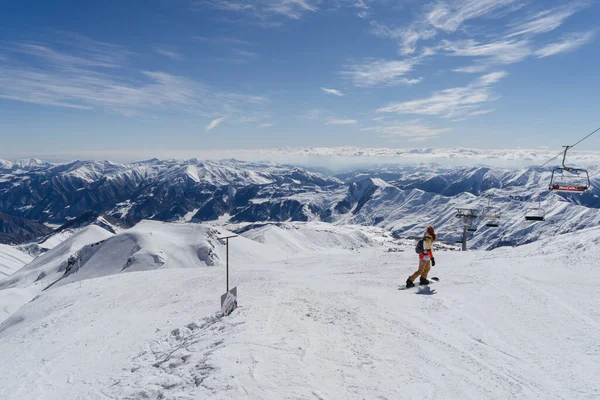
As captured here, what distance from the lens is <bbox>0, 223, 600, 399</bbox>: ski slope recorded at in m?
8.30

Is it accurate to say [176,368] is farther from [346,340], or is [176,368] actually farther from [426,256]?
[426,256]

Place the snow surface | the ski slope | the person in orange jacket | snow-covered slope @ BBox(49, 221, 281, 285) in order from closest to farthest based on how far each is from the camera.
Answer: the ski slope, the person in orange jacket, snow-covered slope @ BBox(49, 221, 281, 285), the snow surface

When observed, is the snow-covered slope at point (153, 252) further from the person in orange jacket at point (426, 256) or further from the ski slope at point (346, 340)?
the person in orange jacket at point (426, 256)

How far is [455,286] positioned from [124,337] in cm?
1577

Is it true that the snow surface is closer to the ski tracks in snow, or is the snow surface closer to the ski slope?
the ski slope

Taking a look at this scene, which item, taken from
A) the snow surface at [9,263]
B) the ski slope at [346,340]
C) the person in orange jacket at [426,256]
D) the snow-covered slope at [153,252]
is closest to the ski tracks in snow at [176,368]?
the ski slope at [346,340]

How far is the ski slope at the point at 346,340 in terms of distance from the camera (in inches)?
327

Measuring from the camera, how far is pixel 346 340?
1077cm

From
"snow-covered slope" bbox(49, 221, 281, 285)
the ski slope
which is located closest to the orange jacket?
the ski slope

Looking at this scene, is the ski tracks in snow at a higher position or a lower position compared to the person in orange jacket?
lower

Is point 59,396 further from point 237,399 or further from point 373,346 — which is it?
point 373,346

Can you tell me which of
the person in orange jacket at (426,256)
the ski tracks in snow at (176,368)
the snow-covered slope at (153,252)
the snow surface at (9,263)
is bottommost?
the snow surface at (9,263)

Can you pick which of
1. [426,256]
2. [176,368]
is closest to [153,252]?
[426,256]

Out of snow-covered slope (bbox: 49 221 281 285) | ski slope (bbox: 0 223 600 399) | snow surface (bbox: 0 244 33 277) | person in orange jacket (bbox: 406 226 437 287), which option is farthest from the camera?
snow surface (bbox: 0 244 33 277)
